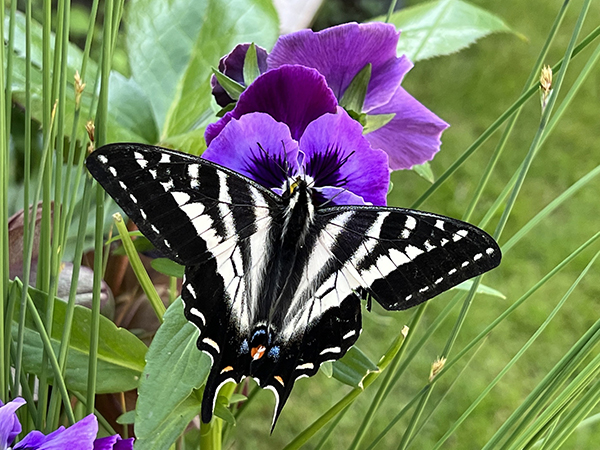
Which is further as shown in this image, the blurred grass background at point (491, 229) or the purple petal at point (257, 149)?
the blurred grass background at point (491, 229)

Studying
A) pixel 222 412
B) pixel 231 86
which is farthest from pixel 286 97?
pixel 222 412

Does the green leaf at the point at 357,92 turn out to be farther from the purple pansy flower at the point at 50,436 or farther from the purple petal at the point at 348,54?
the purple pansy flower at the point at 50,436

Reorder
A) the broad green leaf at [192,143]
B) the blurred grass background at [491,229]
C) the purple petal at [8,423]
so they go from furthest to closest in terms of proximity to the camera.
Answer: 1. the blurred grass background at [491,229]
2. the broad green leaf at [192,143]
3. the purple petal at [8,423]

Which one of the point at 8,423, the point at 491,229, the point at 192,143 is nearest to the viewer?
the point at 8,423

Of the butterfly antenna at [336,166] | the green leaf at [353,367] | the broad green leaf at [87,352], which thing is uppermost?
the butterfly antenna at [336,166]

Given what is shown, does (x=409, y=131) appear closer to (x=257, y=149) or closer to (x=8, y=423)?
(x=257, y=149)

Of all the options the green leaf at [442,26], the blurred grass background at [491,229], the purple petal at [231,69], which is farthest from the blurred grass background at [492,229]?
the purple petal at [231,69]

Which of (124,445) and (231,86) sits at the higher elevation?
(231,86)
